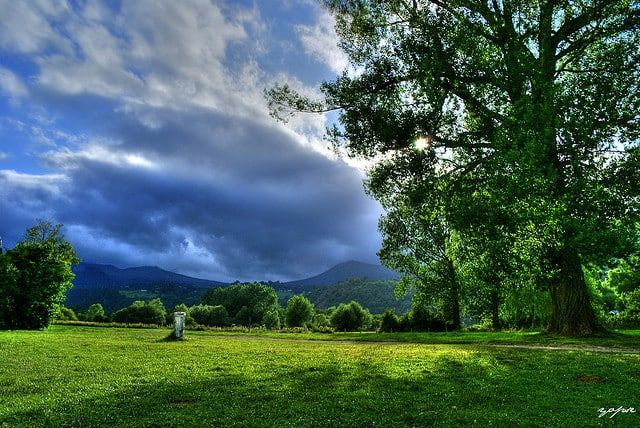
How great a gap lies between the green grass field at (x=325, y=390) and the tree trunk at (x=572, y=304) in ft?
31.8

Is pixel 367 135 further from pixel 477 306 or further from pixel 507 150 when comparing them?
pixel 477 306

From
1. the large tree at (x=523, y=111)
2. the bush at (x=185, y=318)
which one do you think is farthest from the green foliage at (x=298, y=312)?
the large tree at (x=523, y=111)

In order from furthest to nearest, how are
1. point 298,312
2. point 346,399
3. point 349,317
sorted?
point 298,312 → point 349,317 → point 346,399

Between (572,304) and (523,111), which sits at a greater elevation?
(523,111)

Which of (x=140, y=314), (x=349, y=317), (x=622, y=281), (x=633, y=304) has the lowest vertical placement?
(x=140, y=314)

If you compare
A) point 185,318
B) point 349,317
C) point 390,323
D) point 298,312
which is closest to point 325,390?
point 390,323

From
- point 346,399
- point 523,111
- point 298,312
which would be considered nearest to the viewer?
point 346,399

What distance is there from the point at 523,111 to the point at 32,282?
193 feet

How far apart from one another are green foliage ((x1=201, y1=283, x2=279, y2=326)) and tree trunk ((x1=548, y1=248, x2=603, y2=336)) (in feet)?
441

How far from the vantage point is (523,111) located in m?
27.6

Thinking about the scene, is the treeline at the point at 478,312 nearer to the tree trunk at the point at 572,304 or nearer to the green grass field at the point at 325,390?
the tree trunk at the point at 572,304

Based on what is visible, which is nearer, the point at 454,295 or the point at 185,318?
the point at 454,295

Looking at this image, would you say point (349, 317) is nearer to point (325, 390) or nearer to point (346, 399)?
point (325, 390)

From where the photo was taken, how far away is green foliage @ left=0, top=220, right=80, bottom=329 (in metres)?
54.6
